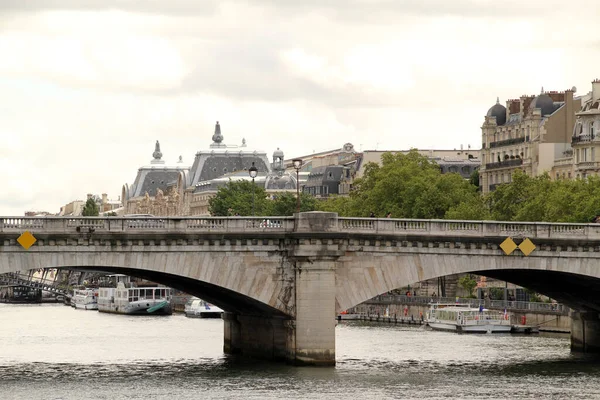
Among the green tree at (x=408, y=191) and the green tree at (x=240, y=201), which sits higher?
the green tree at (x=240, y=201)

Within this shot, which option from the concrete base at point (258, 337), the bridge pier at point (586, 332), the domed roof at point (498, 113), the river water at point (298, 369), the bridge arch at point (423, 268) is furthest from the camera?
the domed roof at point (498, 113)

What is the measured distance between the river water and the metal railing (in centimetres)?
632

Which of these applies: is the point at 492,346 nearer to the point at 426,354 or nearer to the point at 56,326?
the point at 426,354

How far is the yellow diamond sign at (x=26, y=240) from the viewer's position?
69.6 metres

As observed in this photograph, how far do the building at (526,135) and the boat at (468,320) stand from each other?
3374 cm

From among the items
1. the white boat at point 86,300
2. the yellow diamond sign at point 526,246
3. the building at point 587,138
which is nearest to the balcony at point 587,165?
the building at point 587,138

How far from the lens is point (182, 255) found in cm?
7238

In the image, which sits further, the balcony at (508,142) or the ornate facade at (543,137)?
the balcony at (508,142)

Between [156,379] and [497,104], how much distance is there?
94023 mm

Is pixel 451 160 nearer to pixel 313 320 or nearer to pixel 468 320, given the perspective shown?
pixel 468 320

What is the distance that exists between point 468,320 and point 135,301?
47.4 meters

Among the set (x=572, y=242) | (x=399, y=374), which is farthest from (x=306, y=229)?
(x=572, y=242)

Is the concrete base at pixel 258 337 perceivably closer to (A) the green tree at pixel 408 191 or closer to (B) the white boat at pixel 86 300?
(A) the green tree at pixel 408 191

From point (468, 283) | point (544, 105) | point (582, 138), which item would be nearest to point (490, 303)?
point (468, 283)
